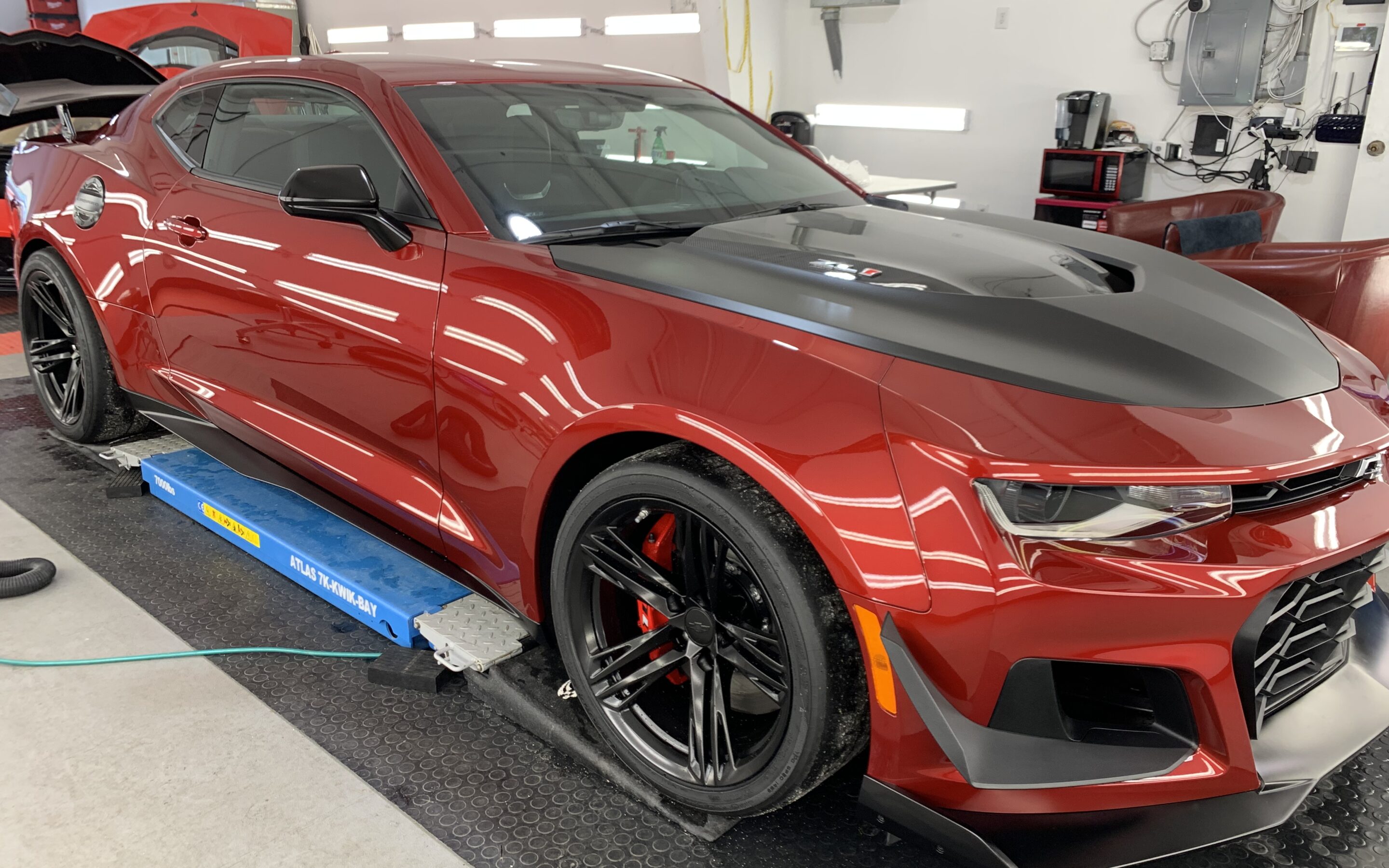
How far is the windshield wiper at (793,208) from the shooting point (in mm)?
2102

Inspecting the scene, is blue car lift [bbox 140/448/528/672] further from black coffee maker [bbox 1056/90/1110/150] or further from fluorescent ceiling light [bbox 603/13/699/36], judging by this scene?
black coffee maker [bbox 1056/90/1110/150]

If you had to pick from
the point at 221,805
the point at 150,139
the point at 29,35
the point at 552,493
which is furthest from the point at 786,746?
the point at 29,35

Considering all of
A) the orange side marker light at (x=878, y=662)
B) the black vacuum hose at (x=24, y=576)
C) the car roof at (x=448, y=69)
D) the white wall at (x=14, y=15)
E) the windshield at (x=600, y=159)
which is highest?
the white wall at (x=14, y=15)

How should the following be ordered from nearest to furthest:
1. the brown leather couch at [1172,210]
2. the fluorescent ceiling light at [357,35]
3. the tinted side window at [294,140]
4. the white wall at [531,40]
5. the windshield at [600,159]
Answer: the windshield at [600,159] < the tinted side window at [294,140] < the brown leather couch at [1172,210] < the white wall at [531,40] < the fluorescent ceiling light at [357,35]

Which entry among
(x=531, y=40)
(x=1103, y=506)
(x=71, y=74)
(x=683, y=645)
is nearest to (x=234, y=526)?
(x=683, y=645)

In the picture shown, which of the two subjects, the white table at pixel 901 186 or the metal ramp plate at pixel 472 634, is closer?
the metal ramp plate at pixel 472 634

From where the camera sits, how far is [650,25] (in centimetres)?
743

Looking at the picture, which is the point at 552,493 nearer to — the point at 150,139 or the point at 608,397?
the point at 608,397

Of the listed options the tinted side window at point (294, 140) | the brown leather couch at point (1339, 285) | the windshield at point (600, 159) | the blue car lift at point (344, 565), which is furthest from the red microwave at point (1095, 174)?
the blue car lift at point (344, 565)

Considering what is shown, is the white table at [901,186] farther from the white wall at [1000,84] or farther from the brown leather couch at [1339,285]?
the brown leather couch at [1339,285]

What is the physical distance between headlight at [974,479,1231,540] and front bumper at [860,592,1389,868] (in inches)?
9.5

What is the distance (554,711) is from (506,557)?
0.31 meters

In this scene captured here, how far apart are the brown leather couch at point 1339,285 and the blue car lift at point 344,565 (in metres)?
2.63

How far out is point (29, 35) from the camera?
398 cm
